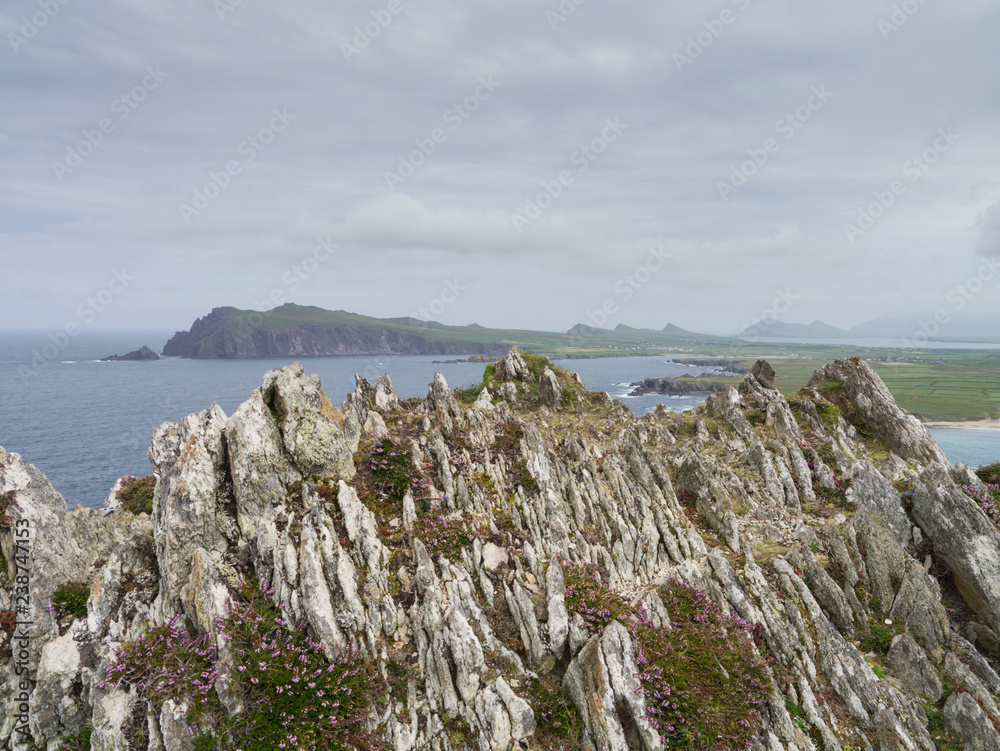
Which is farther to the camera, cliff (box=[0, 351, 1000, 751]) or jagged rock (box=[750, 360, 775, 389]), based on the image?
jagged rock (box=[750, 360, 775, 389])

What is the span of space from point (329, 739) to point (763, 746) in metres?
13.4

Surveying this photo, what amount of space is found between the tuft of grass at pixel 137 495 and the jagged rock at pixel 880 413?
161 feet

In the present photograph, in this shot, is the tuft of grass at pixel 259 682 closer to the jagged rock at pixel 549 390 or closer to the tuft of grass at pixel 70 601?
the tuft of grass at pixel 70 601

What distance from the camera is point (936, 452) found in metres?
31.3

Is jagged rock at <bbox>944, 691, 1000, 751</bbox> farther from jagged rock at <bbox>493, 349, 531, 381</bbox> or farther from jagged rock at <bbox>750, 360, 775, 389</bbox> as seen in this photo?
jagged rock at <bbox>493, 349, 531, 381</bbox>

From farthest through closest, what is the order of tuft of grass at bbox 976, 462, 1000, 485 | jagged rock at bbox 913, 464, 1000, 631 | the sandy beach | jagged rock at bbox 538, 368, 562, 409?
the sandy beach, jagged rock at bbox 538, 368, 562, 409, tuft of grass at bbox 976, 462, 1000, 485, jagged rock at bbox 913, 464, 1000, 631

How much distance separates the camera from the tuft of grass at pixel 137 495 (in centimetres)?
2514

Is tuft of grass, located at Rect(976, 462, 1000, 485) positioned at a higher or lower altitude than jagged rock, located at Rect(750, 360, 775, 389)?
lower

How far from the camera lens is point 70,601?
1705 centimetres

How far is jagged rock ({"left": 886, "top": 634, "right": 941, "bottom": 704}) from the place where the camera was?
16.1 meters

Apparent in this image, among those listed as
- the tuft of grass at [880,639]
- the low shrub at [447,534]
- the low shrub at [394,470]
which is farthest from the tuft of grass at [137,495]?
the tuft of grass at [880,639]

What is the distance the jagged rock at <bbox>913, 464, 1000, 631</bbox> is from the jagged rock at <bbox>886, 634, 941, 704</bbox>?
15.8 feet

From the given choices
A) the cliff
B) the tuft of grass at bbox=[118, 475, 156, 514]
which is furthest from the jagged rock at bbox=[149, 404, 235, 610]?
the tuft of grass at bbox=[118, 475, 156, 514]

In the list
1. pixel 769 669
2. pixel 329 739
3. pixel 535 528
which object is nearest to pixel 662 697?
pixel 769 669
